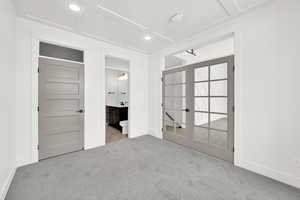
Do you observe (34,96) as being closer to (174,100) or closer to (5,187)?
(5,187)

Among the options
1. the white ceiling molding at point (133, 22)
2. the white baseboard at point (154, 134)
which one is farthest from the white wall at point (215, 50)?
the white baseboard at point (154, 134)

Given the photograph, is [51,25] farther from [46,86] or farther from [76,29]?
[46,86]

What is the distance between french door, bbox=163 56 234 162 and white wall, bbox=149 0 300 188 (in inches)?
7.5

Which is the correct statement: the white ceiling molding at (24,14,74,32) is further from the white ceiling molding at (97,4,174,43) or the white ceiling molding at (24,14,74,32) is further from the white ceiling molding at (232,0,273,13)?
the white ceiling molding at (232,0,273,13)

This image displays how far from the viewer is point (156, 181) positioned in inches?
75.0

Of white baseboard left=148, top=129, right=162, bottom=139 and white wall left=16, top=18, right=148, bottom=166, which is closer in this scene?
white wall left=16, top=18, right=148, bottom=166

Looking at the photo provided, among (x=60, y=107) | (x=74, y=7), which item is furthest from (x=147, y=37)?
(x=60, y=107)

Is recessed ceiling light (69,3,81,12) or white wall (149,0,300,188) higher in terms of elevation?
recessed ceiling light (69,3,81,12)

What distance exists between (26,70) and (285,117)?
4.44 meters

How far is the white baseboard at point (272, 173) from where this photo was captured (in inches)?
69.5

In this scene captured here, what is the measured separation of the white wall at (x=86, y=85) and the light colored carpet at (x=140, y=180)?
53 centimetres

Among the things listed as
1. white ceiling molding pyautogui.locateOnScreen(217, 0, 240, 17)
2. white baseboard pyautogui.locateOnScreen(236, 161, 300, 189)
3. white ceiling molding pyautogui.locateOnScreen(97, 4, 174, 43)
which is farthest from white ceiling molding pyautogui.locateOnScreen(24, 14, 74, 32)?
white baseboard pyautogui.locateOnScreen(236, 161, 300, 189)

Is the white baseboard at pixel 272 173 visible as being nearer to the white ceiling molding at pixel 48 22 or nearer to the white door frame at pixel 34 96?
the white door frame at pixel 34 96

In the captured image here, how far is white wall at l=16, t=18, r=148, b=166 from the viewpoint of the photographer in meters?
2.29
